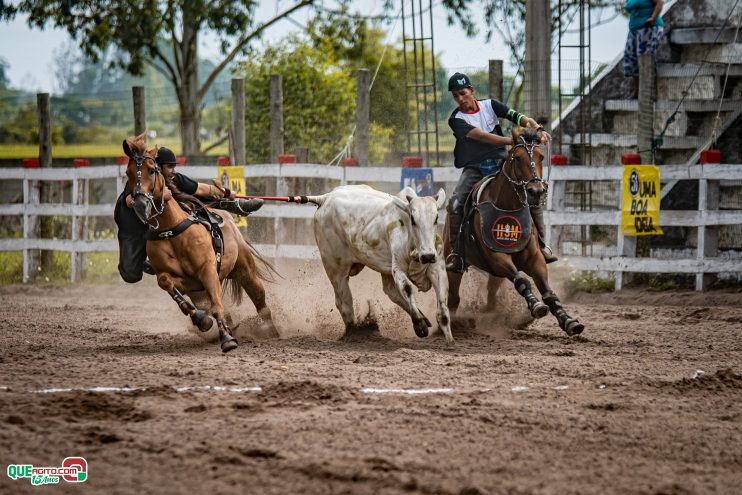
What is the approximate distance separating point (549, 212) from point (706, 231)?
6.73 feet

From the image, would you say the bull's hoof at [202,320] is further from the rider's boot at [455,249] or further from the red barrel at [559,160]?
the red barrel at [559,160]

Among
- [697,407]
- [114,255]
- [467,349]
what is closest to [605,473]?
[697,407]

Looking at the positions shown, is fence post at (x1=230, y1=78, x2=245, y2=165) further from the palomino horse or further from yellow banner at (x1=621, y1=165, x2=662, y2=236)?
the palomino horse

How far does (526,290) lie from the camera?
9.91m

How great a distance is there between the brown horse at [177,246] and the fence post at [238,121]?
710cm

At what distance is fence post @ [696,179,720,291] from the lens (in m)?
13.5

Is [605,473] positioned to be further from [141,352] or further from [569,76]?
[569,76]

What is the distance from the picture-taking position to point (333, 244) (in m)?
10.3

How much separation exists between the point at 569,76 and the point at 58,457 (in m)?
12.1

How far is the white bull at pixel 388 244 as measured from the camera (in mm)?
9430

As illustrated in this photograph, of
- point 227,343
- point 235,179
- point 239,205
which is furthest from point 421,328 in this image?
point 235,179

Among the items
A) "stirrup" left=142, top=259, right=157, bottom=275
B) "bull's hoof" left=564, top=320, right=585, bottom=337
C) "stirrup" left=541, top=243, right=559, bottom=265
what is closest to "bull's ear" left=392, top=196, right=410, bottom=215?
"stirrup" left=541, top=243, right=559, bottom=265

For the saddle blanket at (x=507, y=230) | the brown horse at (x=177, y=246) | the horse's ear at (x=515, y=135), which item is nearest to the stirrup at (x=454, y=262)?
the saddle blanket at (x=507, y=230)

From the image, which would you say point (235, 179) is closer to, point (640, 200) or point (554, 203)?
point (554, 203)
